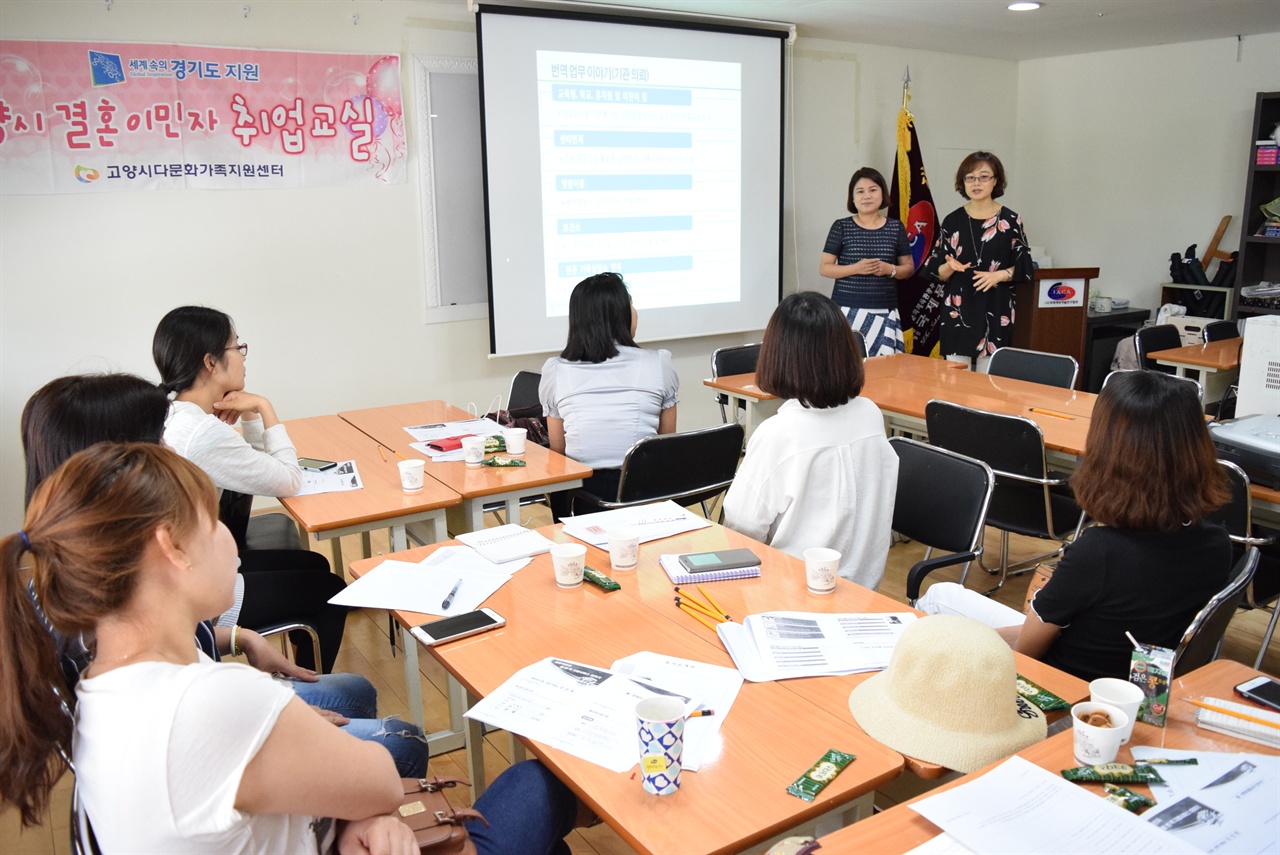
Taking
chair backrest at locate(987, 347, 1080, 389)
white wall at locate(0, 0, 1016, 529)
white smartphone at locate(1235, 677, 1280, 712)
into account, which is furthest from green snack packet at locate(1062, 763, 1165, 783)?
white wall at locate(0, 0, 1016, 529)

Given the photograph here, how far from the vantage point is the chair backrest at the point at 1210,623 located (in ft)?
5.87

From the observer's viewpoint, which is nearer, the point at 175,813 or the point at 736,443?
the point at 175,813

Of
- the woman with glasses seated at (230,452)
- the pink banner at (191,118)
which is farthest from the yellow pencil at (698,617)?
the pink banner at (191,118)

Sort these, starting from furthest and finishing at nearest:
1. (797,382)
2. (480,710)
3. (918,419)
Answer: (918,419)
(797,382)
(480,710)

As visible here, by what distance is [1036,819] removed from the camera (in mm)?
1223

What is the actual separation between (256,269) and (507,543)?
298 centimetres

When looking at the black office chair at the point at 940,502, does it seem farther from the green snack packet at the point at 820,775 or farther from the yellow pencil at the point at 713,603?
the green snack packet at the point at 820,775

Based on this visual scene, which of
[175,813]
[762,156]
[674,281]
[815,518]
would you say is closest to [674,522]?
[815,518]

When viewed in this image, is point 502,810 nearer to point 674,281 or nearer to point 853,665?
point 853,665

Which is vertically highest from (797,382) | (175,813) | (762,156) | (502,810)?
(762,156)

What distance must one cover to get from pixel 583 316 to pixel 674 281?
2.64 m

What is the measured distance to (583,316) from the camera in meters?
3.26

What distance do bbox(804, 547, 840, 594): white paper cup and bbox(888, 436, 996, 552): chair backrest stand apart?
0.69 meters

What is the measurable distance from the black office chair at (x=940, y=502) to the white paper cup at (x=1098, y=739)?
3.42 feet
